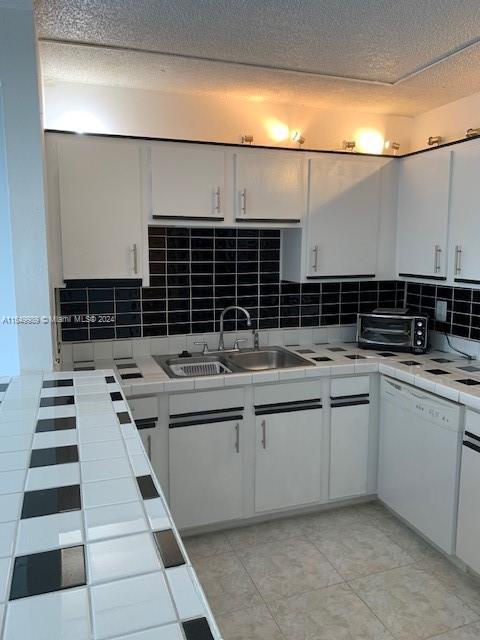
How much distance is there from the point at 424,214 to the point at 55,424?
→ 2.49 m

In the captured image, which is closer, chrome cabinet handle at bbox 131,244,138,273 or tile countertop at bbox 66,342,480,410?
tile countertop at bbox 66,342,480,410

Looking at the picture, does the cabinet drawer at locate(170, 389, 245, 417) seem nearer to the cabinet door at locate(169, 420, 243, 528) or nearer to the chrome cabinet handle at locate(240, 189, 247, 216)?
the cabinet door at locate(169, 420, 243, 528)

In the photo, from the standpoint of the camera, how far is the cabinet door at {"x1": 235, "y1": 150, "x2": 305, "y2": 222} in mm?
2965

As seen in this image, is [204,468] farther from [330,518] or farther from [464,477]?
[464,477]

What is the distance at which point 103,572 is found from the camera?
2.96 feet

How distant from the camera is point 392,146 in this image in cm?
353

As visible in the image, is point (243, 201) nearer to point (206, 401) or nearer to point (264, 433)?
point (206, 401)

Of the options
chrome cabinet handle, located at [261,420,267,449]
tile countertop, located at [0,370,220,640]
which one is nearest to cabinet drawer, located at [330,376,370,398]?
chrome cabinet handle, located at [261,420,267,449]

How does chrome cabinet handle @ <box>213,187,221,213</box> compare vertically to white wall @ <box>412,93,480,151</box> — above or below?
below

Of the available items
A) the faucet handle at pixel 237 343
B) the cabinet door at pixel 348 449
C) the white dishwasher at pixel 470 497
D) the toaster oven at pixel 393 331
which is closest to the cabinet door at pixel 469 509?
the white dishwasher at pixel 470 497

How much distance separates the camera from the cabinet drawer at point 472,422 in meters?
2.36

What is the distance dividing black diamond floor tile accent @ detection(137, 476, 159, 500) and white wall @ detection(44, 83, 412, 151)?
2346mm

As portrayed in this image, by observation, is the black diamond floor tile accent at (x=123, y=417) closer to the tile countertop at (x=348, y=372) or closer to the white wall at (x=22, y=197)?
the white wall at (x=22, y=197)

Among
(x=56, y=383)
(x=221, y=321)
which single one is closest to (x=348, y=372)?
(x=221, y=321)
